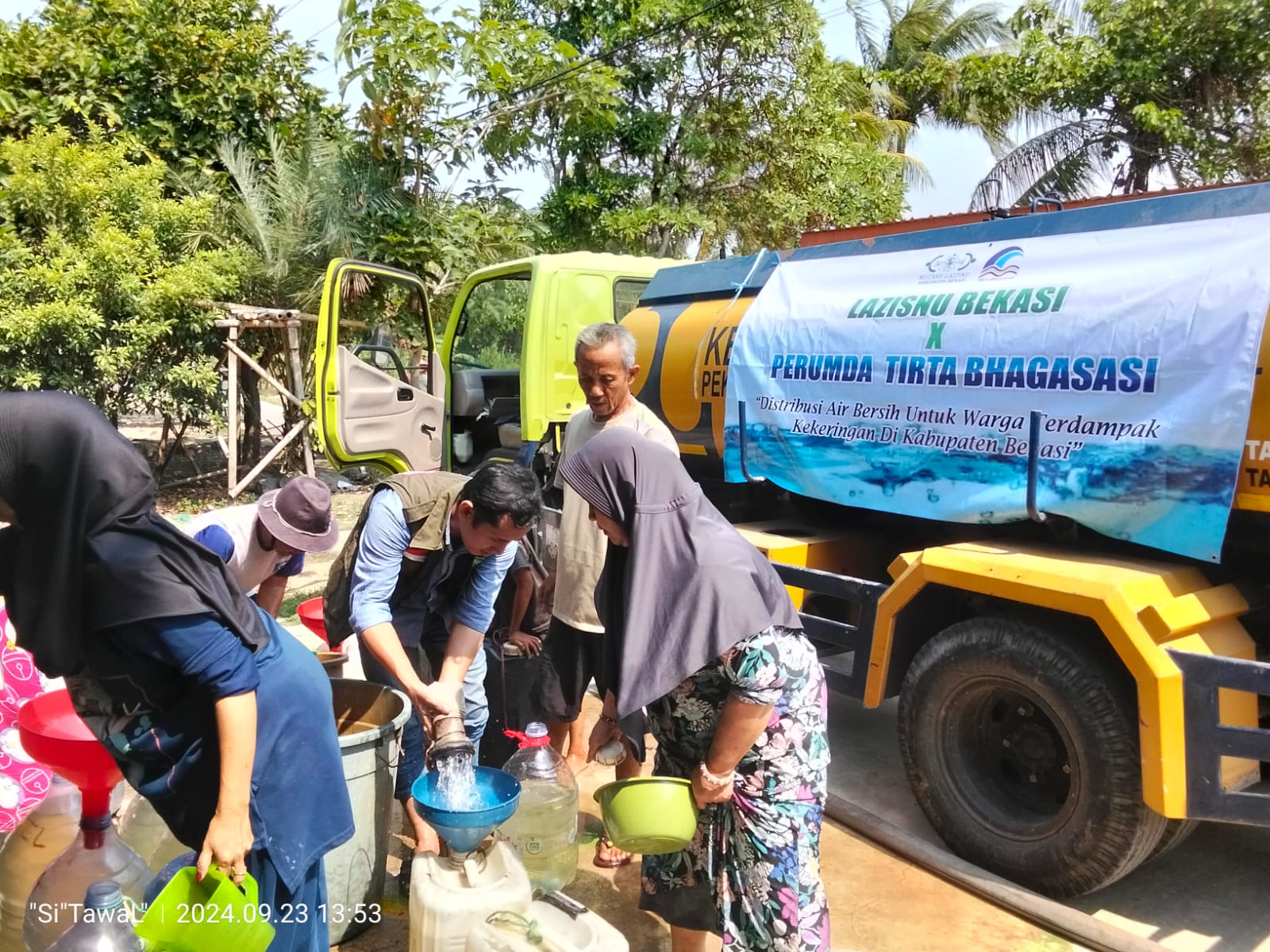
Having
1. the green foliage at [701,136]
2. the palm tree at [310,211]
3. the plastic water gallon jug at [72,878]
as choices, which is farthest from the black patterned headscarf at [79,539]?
the green foliage at [701,136]

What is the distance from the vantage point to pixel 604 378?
11.6ft

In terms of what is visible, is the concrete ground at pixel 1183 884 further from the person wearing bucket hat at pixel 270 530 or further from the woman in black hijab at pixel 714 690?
the person wearing bucket hat at pixel 270 530

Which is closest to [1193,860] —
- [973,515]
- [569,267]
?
[973,515]

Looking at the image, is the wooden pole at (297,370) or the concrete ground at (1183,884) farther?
the wooden pole at (297,370)

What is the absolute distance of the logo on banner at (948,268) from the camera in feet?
11.4

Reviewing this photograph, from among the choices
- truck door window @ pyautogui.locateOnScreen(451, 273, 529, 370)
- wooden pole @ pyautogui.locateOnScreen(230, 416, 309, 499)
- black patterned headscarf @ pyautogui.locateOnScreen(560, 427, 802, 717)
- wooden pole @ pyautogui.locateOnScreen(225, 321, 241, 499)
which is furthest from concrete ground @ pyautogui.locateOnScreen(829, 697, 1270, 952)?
wooden pole @ pyautogui.locateOnScreen(225, 321, 241, 499)

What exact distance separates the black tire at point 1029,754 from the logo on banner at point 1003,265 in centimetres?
119

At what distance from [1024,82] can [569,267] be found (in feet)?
34.5

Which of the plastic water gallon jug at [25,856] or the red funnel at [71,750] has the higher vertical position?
the red funnel at [71,750]

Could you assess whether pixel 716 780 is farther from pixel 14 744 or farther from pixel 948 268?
pixel 14 744

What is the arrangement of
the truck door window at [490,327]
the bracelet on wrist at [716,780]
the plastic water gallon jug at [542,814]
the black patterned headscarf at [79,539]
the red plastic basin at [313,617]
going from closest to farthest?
the black patterned headscarf at [79,539], the bracelet on wrist at [716,780], the plastic water gallon jug at [542,814], the red plastic basin at [313,617], the truck door window at [490,327]

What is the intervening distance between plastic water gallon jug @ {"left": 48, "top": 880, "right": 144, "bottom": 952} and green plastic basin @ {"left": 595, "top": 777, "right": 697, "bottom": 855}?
1039 millimetres

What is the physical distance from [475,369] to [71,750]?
193 inches

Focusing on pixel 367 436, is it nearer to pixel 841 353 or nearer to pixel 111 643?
pixel 841 353
